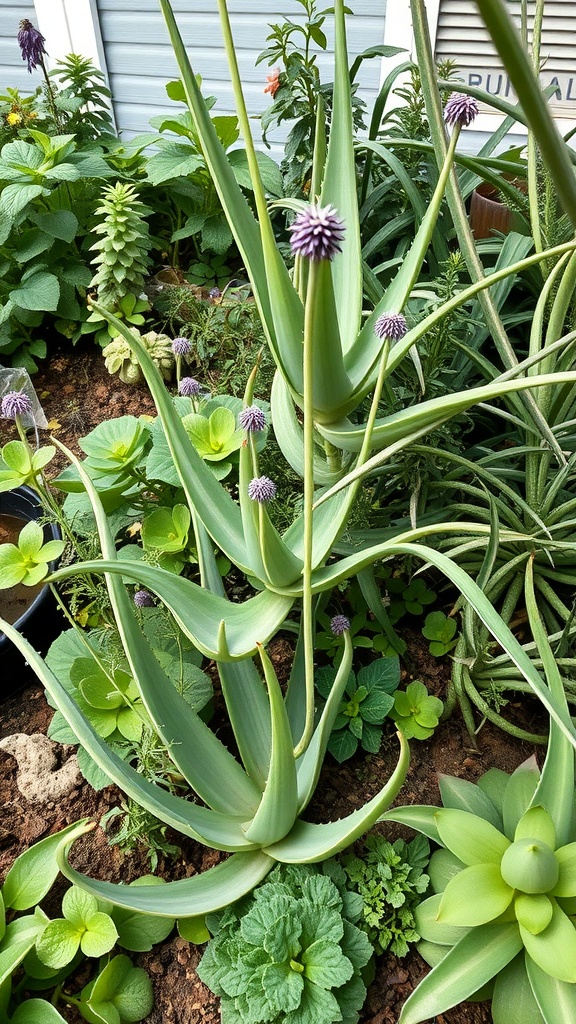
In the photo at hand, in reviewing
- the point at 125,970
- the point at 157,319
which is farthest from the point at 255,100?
the point at 125,970

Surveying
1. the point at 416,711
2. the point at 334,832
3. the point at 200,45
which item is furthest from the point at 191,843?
the point at 200,45

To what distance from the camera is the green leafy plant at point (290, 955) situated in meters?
0.76

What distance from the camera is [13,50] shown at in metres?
2.97

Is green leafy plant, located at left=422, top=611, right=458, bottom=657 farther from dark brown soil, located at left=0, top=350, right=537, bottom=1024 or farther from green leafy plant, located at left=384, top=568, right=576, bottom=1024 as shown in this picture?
green leafy plant, located at left=384, top=568, right=576, bottom=1024

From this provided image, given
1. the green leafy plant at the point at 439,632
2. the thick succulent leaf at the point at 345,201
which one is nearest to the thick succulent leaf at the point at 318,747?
the green leafy plant at the point at 439,632

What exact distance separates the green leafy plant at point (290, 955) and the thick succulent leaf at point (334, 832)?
0.05m

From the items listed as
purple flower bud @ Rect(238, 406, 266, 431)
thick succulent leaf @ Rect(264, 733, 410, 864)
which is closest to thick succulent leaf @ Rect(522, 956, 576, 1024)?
thick succulent leaf @ Rect(264, 733, 410, 864)

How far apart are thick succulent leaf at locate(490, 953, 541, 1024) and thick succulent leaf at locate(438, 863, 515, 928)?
75 mm

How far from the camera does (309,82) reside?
1407 millimetres

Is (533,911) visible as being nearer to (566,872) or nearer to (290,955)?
(566,872)

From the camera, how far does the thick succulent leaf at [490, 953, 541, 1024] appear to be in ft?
2.48

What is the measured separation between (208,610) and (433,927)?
0.48 metres

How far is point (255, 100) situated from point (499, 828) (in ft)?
8.75

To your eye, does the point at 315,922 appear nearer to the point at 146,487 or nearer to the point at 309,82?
the point at 146,487
